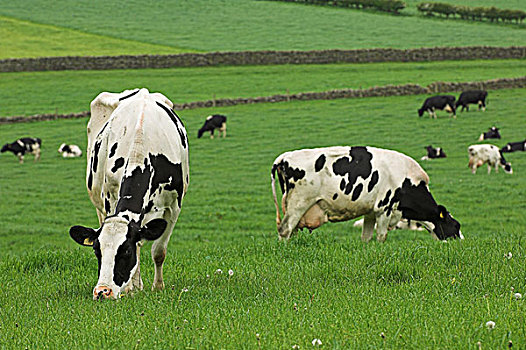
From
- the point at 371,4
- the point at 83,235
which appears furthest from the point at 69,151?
the point at 371,4

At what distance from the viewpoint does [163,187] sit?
7.42 metres

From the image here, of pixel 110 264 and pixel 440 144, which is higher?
pixel 110 264

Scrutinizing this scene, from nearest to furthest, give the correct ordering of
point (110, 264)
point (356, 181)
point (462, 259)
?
point (110, 264), point (462, 259), point (356, 181)

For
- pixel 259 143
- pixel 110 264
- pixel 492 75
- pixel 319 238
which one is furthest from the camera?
pixel 492 75

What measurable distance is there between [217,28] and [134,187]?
74.3 meters

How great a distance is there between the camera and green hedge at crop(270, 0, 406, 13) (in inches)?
3632

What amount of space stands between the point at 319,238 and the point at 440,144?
24.4 metres

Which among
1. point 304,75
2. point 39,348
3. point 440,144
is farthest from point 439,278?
point 304,75

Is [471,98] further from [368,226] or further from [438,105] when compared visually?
[368,226]

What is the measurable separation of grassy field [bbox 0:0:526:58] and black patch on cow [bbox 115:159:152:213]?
59753mm

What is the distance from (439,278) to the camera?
650 centimetres

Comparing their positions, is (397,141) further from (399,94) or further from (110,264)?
(110,264)

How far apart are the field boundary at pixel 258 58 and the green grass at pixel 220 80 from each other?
4.82ft

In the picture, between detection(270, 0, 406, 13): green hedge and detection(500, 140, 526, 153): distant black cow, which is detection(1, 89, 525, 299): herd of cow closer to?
detection(500, 140, 526, 153): distant black cow
